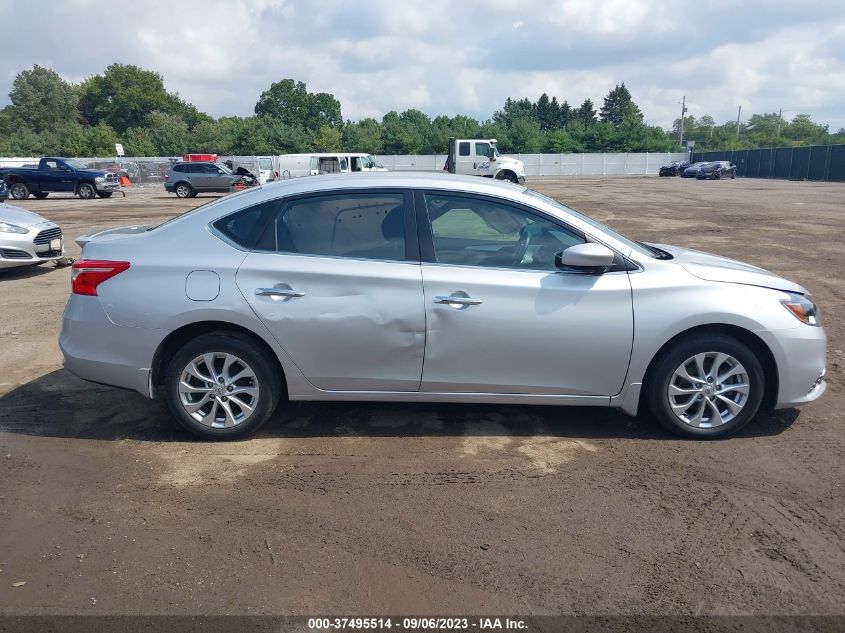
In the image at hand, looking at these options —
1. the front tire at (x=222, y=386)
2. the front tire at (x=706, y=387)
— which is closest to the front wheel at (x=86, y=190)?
the front tire at (x=222, y=386)

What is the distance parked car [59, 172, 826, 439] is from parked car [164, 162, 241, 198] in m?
29.4

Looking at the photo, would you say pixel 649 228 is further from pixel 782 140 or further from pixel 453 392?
pixel 782 140

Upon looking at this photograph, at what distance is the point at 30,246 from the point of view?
10.1 m

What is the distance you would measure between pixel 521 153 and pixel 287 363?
75.5m

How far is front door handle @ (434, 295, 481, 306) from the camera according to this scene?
432 centimetres

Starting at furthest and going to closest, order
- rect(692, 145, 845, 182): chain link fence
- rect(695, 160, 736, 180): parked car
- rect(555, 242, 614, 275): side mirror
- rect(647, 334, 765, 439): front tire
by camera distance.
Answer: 1. rect(695, 160, 736, 180): parked car
2. rect(692, 145, 845, 182): chain link fence
3. rect(647, 334, 765, 439): front tire
4. rect(555, 242, 614, 275): side mirror

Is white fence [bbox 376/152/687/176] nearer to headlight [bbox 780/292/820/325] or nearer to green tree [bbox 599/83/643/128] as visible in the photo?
green tree [bbox 599/83/643/128]

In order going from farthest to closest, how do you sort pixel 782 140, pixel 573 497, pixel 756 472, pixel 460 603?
pixel 782 140 < pixel 756 472 < pixel 573 497 < pixel 460 603

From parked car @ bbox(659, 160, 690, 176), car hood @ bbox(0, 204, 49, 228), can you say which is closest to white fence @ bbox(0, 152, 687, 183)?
parked car @ bbox(659, 160, 690, 176)

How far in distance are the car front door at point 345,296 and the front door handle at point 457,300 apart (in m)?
0.12

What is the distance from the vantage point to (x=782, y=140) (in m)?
83.1

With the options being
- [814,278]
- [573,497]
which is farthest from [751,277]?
[814,278]

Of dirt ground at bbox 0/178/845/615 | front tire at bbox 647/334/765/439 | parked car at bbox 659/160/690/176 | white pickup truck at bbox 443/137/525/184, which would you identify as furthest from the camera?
parked car at bbox 659/160/690/176

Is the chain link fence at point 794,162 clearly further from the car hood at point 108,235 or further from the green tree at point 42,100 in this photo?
the green tree at point 42,100
